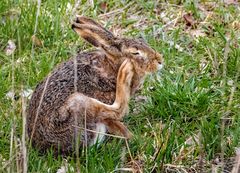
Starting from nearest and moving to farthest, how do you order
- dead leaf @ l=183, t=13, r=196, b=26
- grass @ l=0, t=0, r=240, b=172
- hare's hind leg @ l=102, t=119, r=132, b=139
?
grass @ l=0, t=0, r=240, b=172, hare's hind leg @ l=102, t=119, r=132, b=139, dead leaf @ l=183, t=13, r=196, b=26

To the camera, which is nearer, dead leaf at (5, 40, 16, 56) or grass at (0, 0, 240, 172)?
grass at (0, 0, 240, 172)

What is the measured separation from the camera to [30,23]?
7477 mm

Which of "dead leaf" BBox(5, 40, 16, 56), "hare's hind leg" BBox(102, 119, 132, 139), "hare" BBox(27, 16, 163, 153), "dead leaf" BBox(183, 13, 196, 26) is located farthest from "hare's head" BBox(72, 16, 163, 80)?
"dead leaf" BBox(183, 13, 196, 26)

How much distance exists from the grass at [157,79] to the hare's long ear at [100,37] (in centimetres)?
53

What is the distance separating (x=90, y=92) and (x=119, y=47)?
1.29 ft

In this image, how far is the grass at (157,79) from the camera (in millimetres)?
5785

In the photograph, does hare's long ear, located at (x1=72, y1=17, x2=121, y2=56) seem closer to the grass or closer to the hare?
the hare

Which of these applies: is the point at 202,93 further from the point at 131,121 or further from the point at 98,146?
the point at 98,146

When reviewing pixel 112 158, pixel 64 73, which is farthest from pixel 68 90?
pixel 112 158

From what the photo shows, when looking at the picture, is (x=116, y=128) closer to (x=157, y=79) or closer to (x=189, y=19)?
(x=157, y=79)

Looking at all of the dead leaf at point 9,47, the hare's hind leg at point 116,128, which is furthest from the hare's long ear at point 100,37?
the dead leaf at point 9,47

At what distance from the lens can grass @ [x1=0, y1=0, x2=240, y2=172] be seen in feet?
19.0

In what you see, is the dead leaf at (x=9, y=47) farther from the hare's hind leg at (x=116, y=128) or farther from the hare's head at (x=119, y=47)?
the hare's hind leg at (x=116, y=128)

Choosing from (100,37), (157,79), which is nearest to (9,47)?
(157,79)
